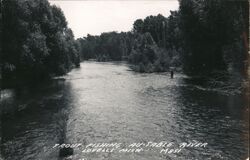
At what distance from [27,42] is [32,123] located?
21.0m

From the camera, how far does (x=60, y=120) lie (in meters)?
29.8

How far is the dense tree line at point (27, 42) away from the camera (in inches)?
1702

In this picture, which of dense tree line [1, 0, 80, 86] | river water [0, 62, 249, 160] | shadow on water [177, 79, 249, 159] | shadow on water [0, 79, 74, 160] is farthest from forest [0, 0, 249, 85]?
shadow on water [177, 79, 249, 159]

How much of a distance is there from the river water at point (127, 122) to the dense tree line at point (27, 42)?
5631 mm

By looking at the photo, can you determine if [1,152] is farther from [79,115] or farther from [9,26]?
[9,26]

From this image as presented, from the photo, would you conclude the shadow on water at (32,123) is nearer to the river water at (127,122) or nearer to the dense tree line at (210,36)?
the river water at (127,122)

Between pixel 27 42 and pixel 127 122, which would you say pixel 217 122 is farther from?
pixel 27 42

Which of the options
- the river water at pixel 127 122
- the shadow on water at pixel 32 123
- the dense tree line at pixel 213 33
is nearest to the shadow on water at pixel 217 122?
the river water at pixel 127 122

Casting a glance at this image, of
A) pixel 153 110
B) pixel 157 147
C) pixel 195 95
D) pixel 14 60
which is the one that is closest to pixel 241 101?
pixel 195 95

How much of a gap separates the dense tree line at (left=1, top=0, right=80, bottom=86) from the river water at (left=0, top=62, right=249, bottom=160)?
222 inches

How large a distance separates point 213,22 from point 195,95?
2407 cm

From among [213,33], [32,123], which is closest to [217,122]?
[32,123]

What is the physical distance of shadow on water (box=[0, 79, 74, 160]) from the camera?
2114 cm

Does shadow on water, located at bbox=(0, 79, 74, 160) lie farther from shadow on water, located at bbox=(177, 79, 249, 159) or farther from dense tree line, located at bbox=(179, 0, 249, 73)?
dense tree line, located at bbox=(179, 0, 249, 73)
